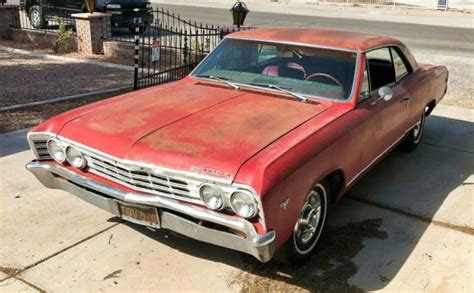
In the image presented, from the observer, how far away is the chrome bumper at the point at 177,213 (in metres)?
3.03

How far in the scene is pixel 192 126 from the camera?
3674mm

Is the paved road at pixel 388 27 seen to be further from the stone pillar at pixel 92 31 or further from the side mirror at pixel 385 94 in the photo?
the side mirror at pixel 385 94

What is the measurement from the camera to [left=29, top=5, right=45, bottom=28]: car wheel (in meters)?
14.5

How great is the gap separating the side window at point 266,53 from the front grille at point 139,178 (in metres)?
1.90

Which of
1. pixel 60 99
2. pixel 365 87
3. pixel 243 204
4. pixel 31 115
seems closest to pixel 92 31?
pixel 60 99

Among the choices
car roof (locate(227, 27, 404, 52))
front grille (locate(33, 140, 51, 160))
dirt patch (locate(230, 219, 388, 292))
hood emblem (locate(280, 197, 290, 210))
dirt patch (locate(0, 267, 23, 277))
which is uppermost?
car roof (locate(227, 27, 404, 52))

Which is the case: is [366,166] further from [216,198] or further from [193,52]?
[193,52]

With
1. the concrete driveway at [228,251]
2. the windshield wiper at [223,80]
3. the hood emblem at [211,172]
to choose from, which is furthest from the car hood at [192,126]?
the concrete driveway at [228,251]

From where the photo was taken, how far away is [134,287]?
3.40m

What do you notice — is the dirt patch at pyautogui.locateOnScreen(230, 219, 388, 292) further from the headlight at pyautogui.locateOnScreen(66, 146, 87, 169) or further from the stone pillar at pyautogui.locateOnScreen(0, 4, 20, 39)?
the stone pillar at pyautogui.locateOnScreen(0, 4, 20, 39)

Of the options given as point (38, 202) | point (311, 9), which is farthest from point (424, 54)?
point (311, 9)

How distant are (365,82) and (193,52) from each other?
286 inches

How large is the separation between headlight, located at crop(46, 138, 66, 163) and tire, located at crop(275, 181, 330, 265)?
1711 millimetres

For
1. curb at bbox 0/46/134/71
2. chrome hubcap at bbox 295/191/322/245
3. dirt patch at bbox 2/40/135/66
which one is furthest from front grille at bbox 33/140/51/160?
dirt patch at bbox 2/40/135/66
